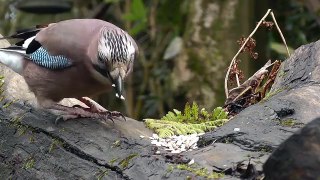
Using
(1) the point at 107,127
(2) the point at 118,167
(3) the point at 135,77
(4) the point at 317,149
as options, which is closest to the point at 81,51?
(1) the point at 107,127

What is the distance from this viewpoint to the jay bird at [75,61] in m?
2.91

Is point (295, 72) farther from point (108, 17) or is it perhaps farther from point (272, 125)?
point (108, 17)

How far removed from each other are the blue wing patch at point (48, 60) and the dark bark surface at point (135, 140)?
203mm

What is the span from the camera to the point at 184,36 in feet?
19.1

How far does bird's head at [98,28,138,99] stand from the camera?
288 centimetres

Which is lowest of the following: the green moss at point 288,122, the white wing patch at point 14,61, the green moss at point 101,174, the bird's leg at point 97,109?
the bird's leg at point 97,109

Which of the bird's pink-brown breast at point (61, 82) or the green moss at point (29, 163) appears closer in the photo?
the green moss at point (29, 163)

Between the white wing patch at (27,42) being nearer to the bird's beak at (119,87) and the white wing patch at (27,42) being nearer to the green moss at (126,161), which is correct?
the bird's beak at (119,87)

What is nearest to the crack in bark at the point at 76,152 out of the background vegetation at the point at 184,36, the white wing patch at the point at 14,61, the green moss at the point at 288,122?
the white wing patch at the point at 14,61

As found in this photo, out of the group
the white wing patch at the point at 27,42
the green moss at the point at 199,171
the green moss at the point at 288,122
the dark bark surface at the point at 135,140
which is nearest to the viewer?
the green moss at the point at 199,171

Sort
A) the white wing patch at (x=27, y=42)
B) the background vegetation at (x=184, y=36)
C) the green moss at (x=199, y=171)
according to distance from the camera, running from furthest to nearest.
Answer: the background vegetation at (x=184, y=36)
the white wing patch at (x=27, y=42)
the green moss at (x=199, y=171)

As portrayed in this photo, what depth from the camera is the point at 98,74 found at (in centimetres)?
301

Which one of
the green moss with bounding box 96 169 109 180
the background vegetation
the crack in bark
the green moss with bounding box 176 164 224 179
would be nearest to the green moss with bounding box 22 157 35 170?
the crack in bark

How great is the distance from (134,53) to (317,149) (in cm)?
125
